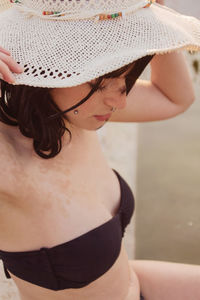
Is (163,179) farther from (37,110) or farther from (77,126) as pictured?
(37,110)

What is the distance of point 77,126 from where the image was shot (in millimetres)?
1046

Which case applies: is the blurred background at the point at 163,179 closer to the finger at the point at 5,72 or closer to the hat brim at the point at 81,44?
the hat brim at the point at 81,44

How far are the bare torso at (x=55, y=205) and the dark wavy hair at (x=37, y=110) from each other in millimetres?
35

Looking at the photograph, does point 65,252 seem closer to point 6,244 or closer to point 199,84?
point 6,244

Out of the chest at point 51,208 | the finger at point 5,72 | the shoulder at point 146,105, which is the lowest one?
→ the chest at point 51,208

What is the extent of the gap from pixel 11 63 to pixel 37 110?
7.1 inches

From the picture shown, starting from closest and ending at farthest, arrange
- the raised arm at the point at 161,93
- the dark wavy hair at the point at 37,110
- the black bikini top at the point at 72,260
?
the dark wavy hair at the point at 37,110
the black bikini top at the point at 72,260
the raised arm at the point at 161,93

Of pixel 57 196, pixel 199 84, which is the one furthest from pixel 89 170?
pixel 199 84

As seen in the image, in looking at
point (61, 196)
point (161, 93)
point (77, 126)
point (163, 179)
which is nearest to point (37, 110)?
point (77, 126)

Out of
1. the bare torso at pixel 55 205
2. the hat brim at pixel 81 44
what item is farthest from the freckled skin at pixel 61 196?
the hat brim at pixel 81 44

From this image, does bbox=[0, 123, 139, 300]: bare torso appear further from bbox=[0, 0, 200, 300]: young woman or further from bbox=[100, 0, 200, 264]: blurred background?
bbox=[100, 0, 200, 264]: blurred background

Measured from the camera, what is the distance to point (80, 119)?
1.00 meters

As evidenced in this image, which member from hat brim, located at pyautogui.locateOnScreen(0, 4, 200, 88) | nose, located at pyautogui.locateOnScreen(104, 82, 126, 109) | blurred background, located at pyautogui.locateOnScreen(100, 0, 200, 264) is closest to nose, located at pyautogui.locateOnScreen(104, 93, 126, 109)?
nose, located at pyautogui.locateOnScreen(104, 82, 126, 109)

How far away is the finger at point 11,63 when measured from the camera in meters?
0.77
